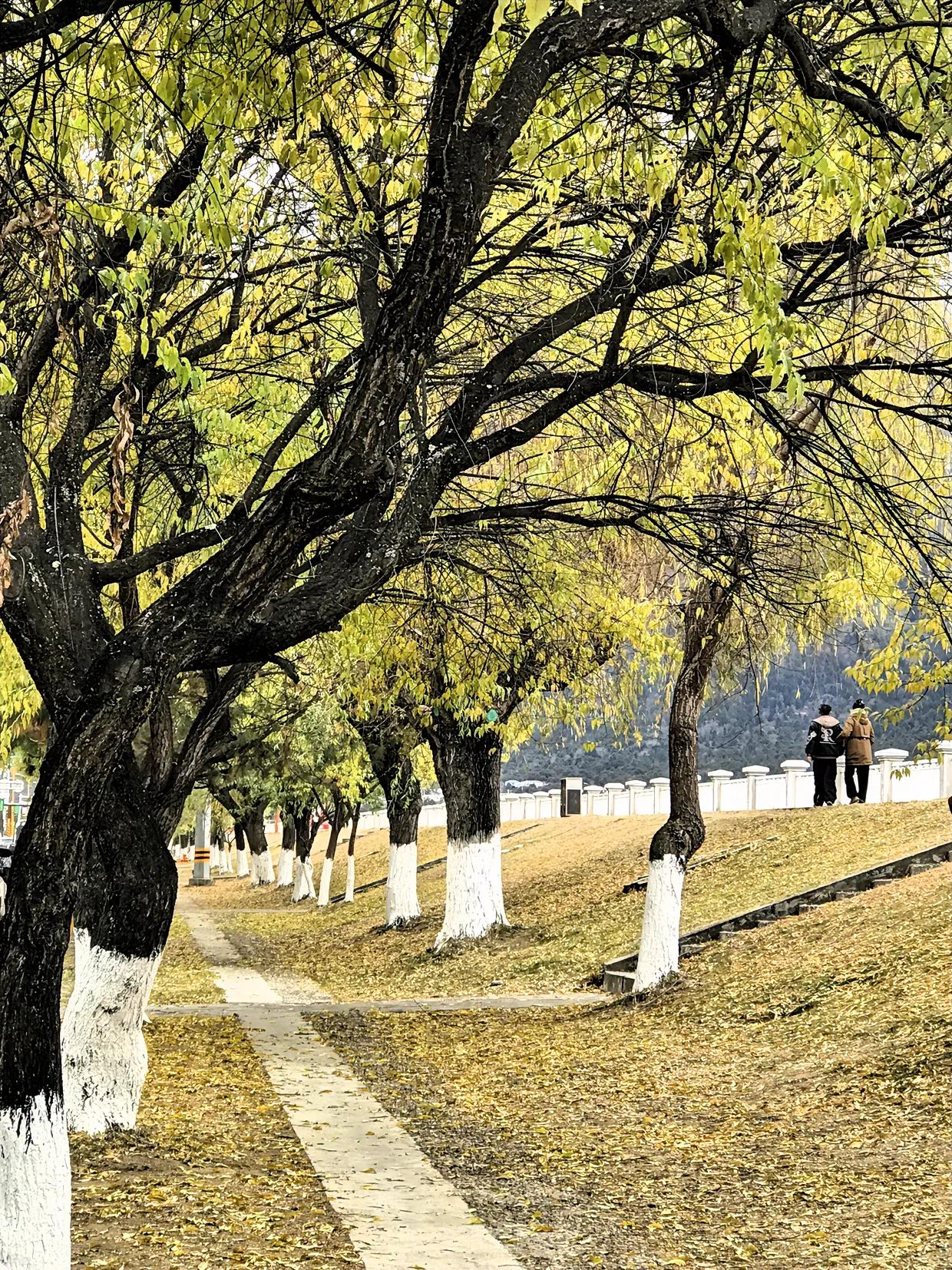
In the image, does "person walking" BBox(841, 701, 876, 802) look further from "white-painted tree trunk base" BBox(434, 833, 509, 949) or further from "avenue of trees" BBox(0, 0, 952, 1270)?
"avenue of trees" BBox(0, 0, 952, 1270)

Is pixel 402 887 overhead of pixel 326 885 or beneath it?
overhead

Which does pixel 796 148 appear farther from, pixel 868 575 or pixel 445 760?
pixel 445 760

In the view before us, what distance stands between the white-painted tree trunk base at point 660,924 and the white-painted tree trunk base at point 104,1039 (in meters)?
8.00

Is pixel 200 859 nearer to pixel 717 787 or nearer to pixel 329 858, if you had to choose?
pixel 329 858

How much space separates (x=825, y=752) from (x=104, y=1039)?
20.1 m

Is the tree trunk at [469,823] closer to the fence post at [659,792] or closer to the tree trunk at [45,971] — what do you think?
the fence post at [659,792]

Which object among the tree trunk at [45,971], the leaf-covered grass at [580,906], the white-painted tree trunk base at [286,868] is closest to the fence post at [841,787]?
the leaf-covered grass at [580,906]

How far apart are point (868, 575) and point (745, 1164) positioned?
5.31 meters

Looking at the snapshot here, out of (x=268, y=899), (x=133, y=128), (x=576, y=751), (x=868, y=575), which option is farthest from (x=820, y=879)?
(x=576, y=751)

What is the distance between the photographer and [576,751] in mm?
129375

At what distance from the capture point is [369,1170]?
30.8 ft

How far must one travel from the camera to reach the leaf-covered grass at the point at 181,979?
20.2 metres

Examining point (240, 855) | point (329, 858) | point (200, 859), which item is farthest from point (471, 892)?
point (240, 855)

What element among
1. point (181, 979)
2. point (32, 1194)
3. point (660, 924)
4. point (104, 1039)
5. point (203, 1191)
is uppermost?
point (32, 1194)
